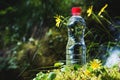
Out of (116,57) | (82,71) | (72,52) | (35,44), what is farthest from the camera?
(35,44)

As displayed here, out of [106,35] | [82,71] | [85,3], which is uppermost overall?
[85,3]

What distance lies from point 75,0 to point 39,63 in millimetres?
774

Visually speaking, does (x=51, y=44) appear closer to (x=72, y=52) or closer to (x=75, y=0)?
(x=75, y=0)

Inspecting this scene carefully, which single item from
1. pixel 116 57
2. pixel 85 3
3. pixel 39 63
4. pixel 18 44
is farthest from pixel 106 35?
pixel 18 44

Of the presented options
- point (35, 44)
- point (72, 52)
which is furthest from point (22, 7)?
point (72, 52)

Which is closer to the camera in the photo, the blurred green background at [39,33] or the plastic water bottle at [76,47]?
the plastic water bottle at [76,47]

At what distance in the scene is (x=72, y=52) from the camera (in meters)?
3.00

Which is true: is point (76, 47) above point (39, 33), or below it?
below

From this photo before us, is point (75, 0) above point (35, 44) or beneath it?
above

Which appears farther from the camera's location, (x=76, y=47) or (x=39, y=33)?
(x=39, y=33)

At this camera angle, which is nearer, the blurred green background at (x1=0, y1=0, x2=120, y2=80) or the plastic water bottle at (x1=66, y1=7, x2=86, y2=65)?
the plastic water bottle at (x1=66, y1=7, x2=86, y2=65)

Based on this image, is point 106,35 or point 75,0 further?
point 75,0

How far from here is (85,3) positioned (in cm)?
429

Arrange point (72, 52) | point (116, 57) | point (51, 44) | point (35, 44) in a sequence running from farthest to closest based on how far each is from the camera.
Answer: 1. point (35, 44)
2. point (51, 44)
3. point (116, 57)
4. point (72, 52)
